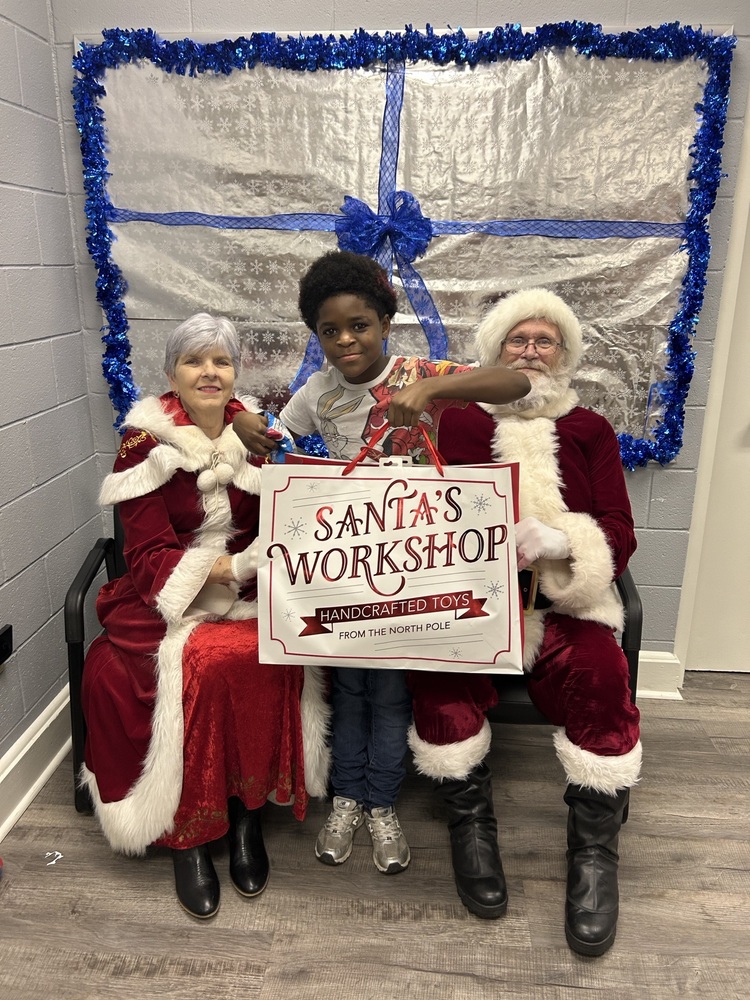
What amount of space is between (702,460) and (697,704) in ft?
2.77

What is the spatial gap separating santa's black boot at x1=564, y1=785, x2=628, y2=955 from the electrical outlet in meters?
1.46

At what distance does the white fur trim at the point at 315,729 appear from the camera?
1.78 m

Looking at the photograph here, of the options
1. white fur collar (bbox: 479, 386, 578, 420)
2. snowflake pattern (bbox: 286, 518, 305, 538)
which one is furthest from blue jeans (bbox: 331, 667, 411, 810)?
white fur collar (bbox: 479, 386, 578, 420)

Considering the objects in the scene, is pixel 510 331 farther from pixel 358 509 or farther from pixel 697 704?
pixel 697 704

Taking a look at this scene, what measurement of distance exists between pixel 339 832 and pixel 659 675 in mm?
1301

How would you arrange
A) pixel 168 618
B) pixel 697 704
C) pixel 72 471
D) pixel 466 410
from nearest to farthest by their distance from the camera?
pixel 168 618
pixel 466 410
pixel 72 471
pixel 697 704

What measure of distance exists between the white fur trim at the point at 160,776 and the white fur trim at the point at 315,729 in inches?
11.5

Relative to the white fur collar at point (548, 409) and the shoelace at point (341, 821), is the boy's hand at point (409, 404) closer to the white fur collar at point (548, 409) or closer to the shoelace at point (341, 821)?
the white fur collar at point (548, 409)

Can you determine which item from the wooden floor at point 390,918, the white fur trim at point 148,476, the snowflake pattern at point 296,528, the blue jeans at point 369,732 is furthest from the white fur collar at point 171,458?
the wooden floor at point 390,918

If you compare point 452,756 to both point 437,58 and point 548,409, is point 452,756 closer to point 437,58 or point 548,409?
point 548,409

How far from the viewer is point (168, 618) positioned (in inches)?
66.8

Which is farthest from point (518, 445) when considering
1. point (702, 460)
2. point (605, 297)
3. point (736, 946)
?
point (736, 946)

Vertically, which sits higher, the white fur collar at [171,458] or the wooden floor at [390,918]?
the white fur collar at [171,458]

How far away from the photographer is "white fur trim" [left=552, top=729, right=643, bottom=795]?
1637mm
